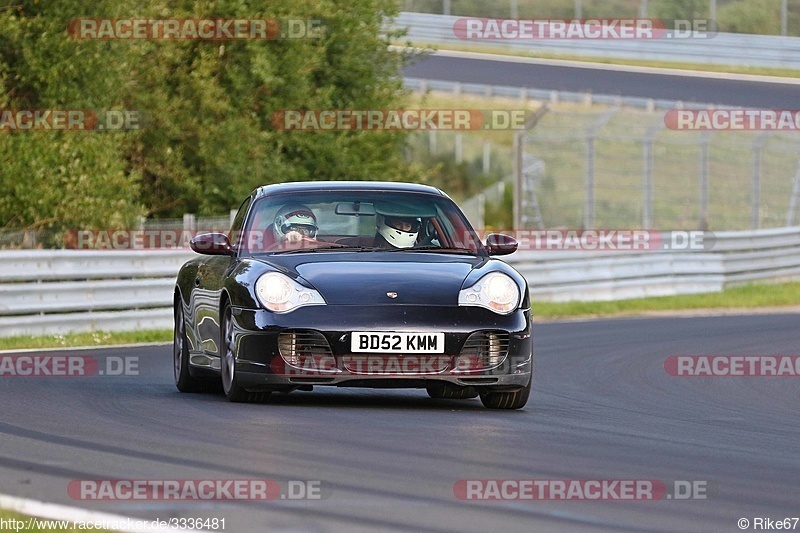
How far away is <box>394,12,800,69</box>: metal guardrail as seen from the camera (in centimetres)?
4384

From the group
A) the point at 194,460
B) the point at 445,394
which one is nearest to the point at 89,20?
the point at 445,394

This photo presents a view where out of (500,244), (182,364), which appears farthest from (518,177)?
(500,244)

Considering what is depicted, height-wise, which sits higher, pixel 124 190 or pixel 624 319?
pixel 124 190

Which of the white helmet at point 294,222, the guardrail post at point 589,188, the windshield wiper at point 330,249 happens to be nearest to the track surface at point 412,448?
the windshield wiper at point 330,249

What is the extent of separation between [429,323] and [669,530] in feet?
13.0

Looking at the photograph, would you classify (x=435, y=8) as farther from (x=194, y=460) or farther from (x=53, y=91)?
(x=194, y=460)

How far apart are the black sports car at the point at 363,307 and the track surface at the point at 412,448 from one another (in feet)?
0.76

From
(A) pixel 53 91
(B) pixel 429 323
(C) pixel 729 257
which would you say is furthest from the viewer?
(C) pixel 729 257

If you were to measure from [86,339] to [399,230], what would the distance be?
22.5ft

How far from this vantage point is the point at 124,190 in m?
24.2

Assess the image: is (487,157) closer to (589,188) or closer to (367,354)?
(589,188)

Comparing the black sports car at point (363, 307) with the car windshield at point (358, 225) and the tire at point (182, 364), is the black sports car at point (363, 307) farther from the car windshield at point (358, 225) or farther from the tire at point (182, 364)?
the tire at point (182, 364)

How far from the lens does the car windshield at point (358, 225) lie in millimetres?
10602

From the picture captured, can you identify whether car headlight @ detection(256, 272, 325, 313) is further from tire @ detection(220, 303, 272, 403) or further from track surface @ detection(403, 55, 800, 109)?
track surface @ detection(403, 55, 800, 109)
